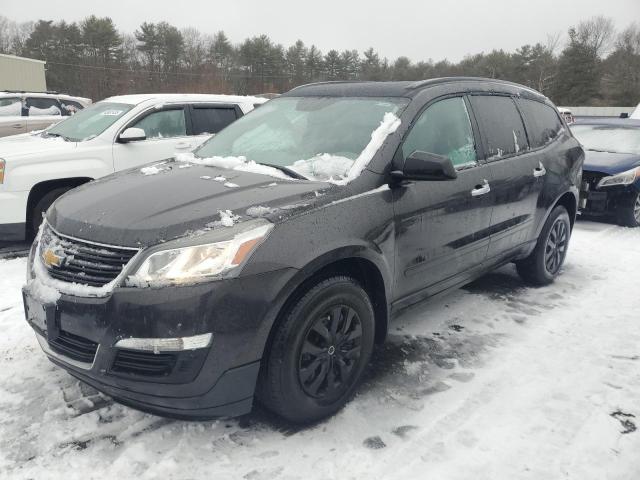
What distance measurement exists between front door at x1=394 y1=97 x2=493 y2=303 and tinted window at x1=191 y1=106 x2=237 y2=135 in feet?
13.2

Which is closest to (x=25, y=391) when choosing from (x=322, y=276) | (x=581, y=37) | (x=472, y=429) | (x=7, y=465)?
(x=7, y=465)

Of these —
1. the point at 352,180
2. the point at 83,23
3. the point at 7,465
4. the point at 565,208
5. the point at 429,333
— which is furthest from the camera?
the point at 83,23

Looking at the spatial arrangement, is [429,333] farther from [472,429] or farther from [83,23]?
[83,23]

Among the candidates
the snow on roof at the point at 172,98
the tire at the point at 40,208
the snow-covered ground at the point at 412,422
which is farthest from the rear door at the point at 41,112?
the snow-covered ground at the point at 412,422

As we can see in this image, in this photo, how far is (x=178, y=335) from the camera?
214 cm

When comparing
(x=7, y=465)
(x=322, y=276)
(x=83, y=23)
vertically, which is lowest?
(x=7, y=465)

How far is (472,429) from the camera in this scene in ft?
8.68

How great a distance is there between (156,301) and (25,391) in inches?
54.1

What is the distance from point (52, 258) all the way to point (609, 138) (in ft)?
28.9

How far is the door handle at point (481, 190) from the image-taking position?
353 centimetres

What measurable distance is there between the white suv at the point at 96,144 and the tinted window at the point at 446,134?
373 cm

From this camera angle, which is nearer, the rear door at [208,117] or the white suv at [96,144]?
the white suv at [96,144]

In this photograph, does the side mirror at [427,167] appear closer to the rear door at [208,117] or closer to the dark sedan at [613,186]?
the rear door at [208,117]

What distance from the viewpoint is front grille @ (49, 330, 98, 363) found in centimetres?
229
